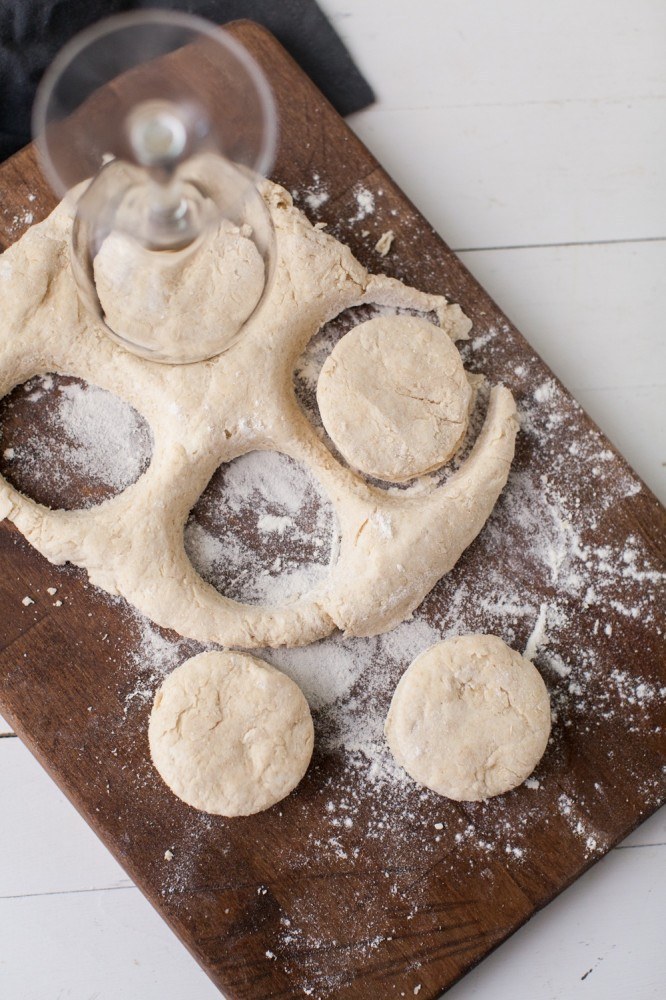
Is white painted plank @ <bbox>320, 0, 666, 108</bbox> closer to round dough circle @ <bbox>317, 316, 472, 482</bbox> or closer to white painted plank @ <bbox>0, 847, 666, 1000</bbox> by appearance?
round dough circle @ <bbox>317, 316, 472, 482</bbox>

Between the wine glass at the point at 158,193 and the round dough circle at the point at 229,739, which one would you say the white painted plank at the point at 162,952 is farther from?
the wine glass at the point at 158,193

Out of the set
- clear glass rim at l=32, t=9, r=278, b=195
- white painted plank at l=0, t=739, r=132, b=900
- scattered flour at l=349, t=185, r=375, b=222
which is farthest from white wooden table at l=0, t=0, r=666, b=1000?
clear glass rim at l=32, t=9, r=278, b=195

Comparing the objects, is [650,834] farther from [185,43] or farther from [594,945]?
[185,43]

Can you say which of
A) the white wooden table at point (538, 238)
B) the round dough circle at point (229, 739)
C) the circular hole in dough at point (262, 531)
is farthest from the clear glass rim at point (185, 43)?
the round dough circle at point (229, 739)

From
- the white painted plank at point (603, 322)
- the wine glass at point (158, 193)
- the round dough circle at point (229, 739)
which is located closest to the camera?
the wine glass at point (158, 193)

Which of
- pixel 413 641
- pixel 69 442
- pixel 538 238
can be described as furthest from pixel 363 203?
pixel 413 641

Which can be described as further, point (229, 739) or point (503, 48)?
point (503, 48)
